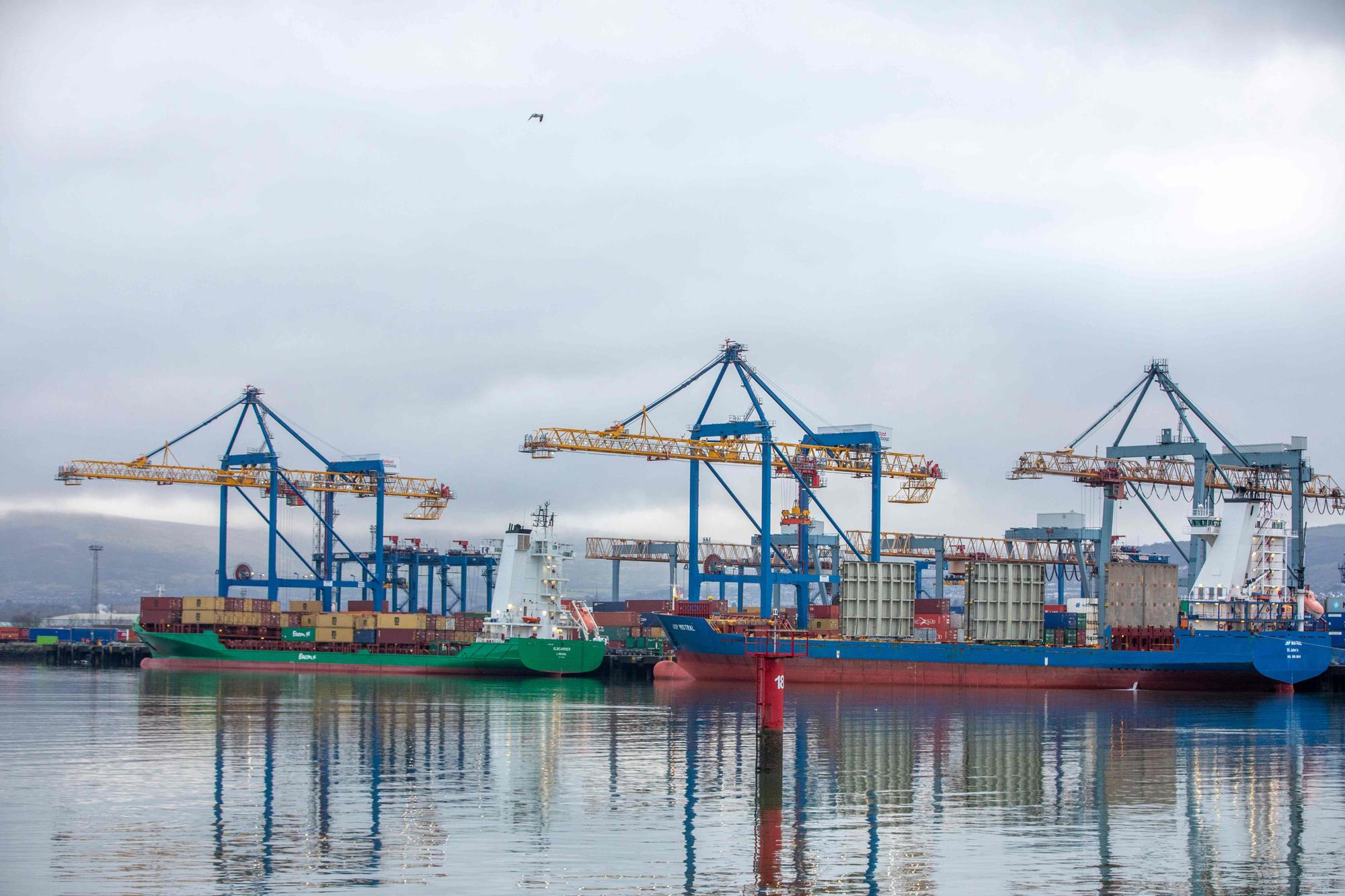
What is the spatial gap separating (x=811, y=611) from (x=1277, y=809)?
210ft

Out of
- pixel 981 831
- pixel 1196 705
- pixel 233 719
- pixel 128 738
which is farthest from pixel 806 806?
pixel 1196 705

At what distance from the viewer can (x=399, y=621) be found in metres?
86.8

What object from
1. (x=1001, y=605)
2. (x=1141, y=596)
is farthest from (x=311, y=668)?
(x=1141, y=596)

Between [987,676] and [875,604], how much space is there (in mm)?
6402

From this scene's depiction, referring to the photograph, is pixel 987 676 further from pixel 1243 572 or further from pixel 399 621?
pixel 399 621

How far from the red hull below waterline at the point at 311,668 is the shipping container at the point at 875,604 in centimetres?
1775

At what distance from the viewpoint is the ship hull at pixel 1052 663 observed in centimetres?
6950

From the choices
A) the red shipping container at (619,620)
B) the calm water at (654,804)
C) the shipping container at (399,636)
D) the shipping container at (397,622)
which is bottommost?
the red shipping container at (619,620)

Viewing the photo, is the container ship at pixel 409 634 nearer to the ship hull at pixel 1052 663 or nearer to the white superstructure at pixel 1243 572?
the ship hull at pixel 1052 663

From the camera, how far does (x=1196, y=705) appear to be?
58000 mm

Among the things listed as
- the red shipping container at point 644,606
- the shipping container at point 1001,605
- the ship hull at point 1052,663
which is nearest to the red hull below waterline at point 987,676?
the ship hull at point 1052,663

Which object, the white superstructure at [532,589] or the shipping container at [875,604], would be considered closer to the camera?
the shipping container at [875,604]

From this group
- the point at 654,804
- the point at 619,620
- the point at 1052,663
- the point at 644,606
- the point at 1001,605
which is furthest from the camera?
the point at 644,606

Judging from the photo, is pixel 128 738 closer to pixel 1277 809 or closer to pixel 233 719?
pixel 233 719
